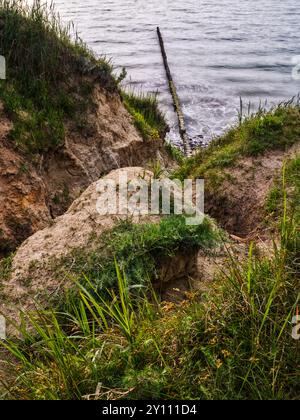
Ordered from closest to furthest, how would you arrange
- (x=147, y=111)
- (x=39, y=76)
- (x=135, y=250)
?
(x=135, y=250) < (x=39, y=76) < (x=147, y=111)

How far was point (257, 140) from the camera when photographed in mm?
7375

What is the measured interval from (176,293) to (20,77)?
4.70 m

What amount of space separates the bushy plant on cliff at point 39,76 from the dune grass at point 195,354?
14.2 feet

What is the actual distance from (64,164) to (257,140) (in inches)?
119

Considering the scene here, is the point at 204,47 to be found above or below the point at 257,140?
above

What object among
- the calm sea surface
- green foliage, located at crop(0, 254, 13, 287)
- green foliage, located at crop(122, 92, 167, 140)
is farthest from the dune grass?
the calm sea surface

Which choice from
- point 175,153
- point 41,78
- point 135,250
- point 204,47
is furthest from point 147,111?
Answer: point 204,47

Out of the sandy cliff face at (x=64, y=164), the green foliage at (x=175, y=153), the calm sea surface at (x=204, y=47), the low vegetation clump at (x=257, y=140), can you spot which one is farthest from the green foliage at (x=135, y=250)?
the calm sea surface at (x=204, y=47)

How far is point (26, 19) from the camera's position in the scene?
25.7ft

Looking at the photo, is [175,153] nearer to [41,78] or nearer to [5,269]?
[41,78]

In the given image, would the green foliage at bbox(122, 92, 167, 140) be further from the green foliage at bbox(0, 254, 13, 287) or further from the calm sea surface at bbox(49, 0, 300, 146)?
the green foliage at bbox(0, 254, 13, 287)

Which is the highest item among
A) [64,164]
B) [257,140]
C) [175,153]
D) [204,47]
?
[204,47]

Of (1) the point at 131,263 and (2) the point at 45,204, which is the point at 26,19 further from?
(1) the point at 131,263

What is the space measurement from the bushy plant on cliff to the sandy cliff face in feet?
A: 0.71
